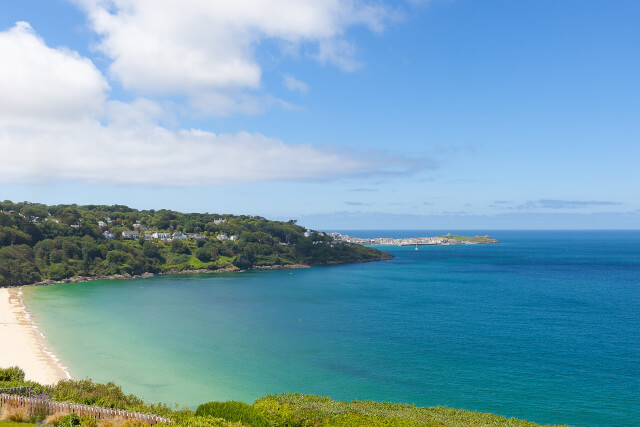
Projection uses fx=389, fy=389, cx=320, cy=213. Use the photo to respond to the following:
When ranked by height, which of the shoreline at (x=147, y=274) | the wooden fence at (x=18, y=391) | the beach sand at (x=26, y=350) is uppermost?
the wooden fence at (x=18, y=391)

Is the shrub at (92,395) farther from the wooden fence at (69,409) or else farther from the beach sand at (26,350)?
the beach sand at (26,350)

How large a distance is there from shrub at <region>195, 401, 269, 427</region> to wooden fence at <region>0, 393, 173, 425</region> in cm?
124

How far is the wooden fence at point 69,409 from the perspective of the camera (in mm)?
13313

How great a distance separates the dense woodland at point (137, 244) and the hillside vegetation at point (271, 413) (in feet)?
296

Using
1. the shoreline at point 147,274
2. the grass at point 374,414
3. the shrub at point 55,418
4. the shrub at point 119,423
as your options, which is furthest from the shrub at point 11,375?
the shoreline at point 147,274

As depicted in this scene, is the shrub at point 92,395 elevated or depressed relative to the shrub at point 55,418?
depressed

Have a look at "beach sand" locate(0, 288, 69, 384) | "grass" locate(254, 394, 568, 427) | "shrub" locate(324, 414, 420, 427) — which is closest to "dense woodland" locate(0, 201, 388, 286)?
"beach sand" locate(0, 288, 69, 384)

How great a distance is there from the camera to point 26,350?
37656 millimetres

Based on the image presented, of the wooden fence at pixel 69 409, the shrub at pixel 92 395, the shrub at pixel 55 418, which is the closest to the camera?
the wooden fence at pixel 69 409

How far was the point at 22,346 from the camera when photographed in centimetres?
3903

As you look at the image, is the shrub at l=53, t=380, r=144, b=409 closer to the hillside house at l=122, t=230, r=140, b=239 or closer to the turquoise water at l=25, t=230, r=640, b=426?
the turquoise water at l=25, t=230, r=640, b=426

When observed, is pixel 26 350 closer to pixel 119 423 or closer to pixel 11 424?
pixel 11 424

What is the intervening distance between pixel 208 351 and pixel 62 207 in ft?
484

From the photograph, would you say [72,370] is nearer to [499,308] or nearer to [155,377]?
[155,377]
